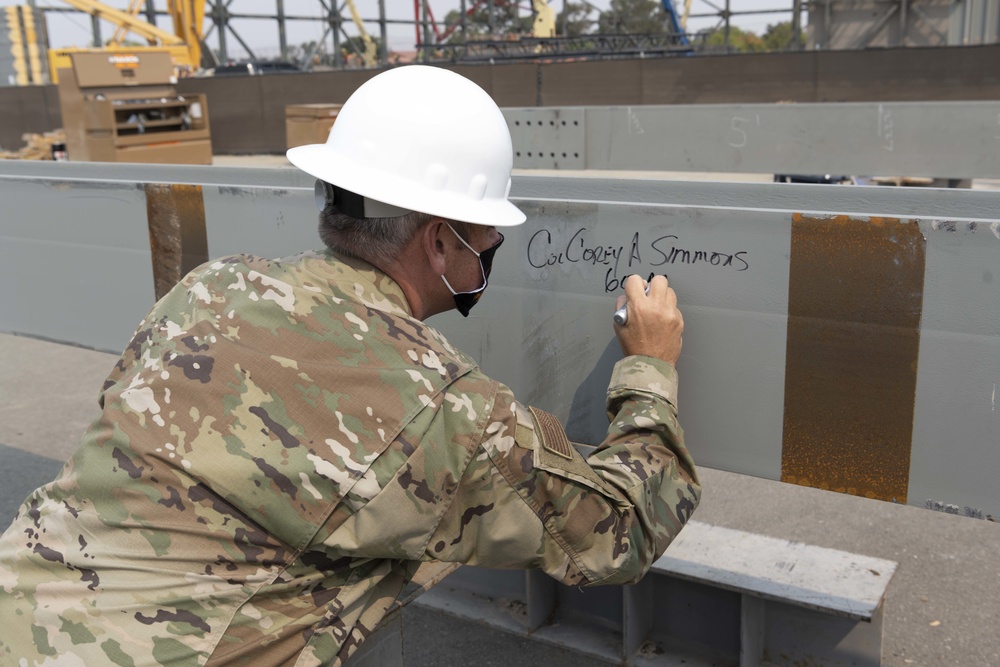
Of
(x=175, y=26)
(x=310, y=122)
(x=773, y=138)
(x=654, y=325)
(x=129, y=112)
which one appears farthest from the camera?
(x=175, y=26)

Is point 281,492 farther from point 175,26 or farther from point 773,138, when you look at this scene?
point 175,26

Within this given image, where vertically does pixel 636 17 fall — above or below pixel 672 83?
above

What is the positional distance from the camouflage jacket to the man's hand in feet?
1.19

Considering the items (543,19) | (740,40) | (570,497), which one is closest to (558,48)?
(543,19)

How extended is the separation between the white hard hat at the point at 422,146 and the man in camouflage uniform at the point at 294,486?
3 centimetres

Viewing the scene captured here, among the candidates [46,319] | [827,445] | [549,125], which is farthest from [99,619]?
[549,125]

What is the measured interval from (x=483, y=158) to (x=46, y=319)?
2.26m

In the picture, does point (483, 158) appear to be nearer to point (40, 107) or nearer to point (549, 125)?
point (549, 125)

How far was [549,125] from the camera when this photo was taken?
8.10 m

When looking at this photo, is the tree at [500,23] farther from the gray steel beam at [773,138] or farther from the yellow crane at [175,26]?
the gray steel beam at [773,138]

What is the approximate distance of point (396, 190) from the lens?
166cm

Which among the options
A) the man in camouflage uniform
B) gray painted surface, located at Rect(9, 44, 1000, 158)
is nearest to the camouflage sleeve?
the man in camouflage uniform

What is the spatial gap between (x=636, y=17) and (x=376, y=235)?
5912 cm

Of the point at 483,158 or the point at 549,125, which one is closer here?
the point at 483,158
